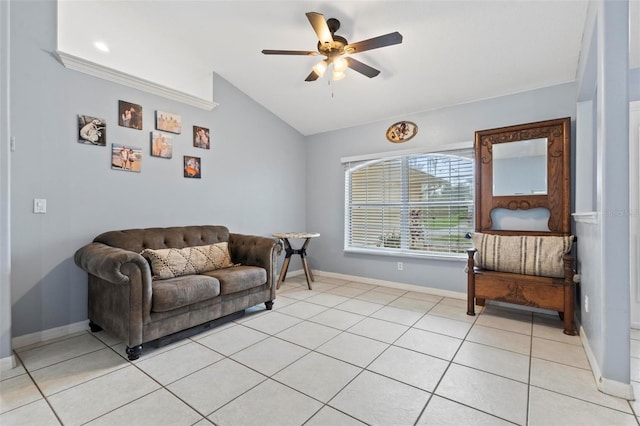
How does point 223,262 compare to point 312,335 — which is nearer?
point 312,335

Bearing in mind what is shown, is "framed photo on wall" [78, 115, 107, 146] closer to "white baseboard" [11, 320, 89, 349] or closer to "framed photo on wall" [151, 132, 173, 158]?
"framed photo on wall" [151, 132, 173, 158]

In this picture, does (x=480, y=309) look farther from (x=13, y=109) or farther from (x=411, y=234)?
(x=13, y=109)

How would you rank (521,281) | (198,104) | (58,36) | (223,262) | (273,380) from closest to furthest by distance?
(273,380) < (58,36) < (521,281) < (223,262) < (198,104)

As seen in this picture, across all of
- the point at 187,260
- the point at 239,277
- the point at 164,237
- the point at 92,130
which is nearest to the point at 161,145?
the point at 92,130

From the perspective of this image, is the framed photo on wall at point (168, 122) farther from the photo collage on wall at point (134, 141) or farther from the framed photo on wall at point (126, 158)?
the framed photo on wall at point (126, 158)

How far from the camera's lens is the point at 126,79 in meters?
3.03

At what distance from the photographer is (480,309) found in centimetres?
334

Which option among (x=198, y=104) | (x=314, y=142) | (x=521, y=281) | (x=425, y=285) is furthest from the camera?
(x=314, y=142)

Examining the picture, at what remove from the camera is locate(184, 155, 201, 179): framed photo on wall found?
11.8 feet

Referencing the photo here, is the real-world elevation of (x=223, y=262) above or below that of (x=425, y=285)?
above

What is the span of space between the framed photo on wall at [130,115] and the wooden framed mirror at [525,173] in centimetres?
382

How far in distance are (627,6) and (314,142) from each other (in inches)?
157

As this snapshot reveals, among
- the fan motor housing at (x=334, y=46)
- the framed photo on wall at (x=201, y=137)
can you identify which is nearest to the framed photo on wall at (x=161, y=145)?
the framed photo on wall at (x=201, y=137)

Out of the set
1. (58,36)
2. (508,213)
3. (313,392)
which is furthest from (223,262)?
(508,213)
